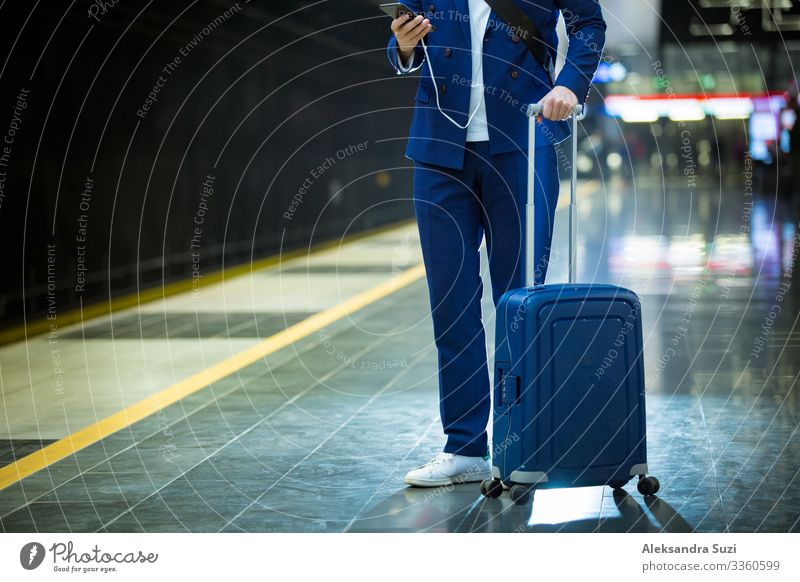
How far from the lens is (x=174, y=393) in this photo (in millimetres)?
6195

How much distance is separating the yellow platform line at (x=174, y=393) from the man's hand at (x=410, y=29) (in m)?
2.14

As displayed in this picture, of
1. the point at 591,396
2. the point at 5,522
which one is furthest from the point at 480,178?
the point at 5,522

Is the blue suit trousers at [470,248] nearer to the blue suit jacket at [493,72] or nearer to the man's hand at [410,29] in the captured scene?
the blue suit jacket at [493,72]

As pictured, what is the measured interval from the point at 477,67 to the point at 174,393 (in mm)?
2788

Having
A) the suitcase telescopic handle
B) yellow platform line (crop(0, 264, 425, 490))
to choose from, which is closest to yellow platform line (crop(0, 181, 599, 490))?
yellow platform line (crop(0, 264, 425, 490))

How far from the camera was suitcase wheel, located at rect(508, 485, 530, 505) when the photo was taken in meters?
3.90

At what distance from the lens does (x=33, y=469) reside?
4621 millimetres

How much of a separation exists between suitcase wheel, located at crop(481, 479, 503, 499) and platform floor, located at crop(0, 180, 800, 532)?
1.2 inches

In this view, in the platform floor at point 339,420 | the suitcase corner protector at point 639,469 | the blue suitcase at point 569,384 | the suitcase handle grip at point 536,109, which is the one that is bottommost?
the platform floor at point 339,420

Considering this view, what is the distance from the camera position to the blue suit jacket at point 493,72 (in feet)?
13.5

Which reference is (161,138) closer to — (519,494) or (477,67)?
(477,67)

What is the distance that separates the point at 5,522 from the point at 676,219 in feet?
55.7
